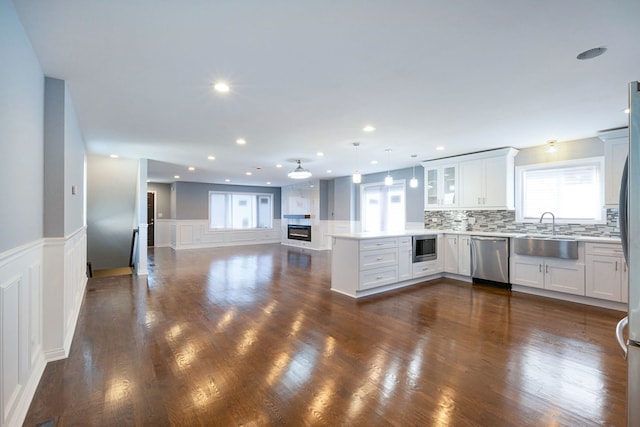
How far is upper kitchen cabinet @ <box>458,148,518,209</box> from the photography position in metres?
5.09

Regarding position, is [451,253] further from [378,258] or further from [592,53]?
[592,53]

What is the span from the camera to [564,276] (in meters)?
4.21

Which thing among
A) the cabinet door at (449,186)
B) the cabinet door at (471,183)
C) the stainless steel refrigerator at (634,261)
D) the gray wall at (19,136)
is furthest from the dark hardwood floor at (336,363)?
the cabinet door at (449,186)

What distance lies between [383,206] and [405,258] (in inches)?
141

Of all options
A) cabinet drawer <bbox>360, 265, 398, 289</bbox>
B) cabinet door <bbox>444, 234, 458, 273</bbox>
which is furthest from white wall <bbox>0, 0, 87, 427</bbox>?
cabinet door <bbox>444, 234, 458, 273</bbox>

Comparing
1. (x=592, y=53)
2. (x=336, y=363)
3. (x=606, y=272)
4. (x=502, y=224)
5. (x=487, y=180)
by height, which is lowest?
(x=336, y=363)

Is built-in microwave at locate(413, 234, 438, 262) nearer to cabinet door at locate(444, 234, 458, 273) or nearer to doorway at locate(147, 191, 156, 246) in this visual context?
cabinet door at locate(444, 234, 458, 273)

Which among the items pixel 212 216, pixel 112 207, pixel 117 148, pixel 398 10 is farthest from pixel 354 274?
pixel 212 216

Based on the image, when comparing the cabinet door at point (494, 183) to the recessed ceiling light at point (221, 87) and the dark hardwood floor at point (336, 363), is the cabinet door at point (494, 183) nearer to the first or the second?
the dark hardwood floor at point (336, 363)

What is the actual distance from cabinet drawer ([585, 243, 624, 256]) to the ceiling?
62.2 inches

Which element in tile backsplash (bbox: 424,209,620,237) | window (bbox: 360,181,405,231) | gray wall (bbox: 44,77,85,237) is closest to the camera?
gray wall (bbox: 44,77,85,237)

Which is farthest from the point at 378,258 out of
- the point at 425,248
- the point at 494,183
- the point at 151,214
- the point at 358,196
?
the point at 151,214

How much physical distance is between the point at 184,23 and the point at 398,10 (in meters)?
1.29

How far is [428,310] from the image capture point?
12.4 ft
